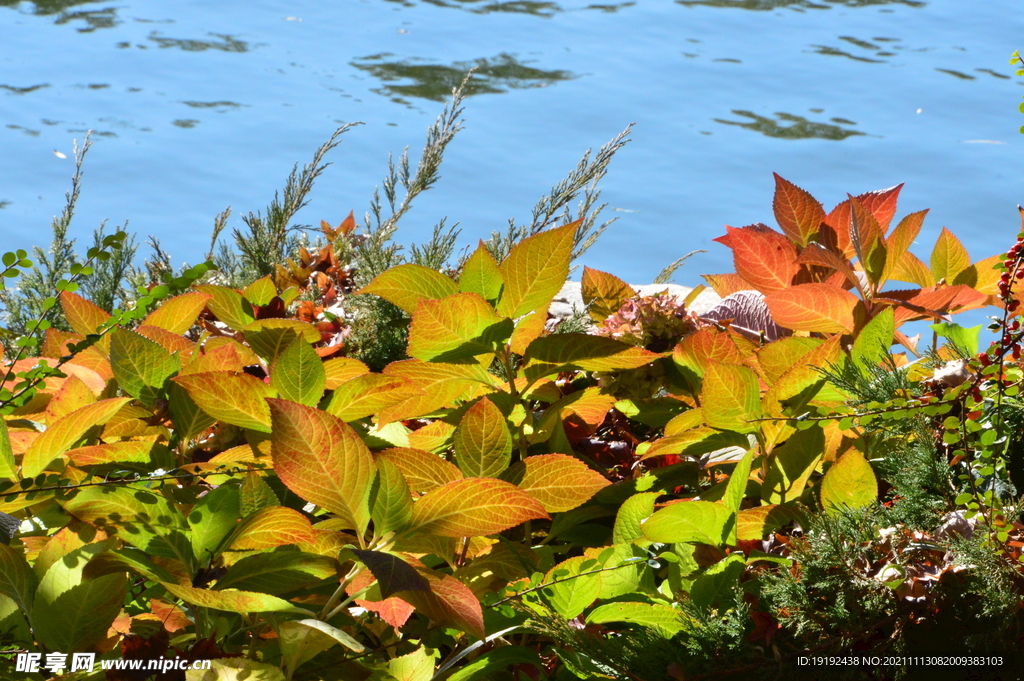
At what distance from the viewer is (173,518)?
2.01 feet

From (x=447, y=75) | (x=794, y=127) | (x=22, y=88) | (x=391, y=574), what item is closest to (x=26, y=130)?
(x=22, y=88)

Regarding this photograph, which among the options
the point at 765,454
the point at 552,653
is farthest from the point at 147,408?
the point at 765,454

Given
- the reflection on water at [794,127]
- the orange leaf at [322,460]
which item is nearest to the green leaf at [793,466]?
the orange leaf at [322,460]

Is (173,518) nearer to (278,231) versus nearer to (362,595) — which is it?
(362,595)

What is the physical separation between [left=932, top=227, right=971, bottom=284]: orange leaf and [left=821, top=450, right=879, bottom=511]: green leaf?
384 millimetres

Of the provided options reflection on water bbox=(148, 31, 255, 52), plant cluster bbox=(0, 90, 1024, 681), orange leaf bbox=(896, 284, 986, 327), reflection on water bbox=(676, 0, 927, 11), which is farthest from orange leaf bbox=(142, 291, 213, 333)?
reflection on water bbox=(676, 0, 927, 11)

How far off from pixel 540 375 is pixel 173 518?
314 millimetres

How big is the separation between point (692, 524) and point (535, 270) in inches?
9.8

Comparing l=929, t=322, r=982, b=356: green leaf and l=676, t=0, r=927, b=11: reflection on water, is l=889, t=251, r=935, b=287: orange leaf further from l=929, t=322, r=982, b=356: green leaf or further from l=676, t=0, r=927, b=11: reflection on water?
l=676, t=0, r=927, b=11: reflection on water

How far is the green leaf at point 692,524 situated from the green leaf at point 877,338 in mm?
187

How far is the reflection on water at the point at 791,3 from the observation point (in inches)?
414

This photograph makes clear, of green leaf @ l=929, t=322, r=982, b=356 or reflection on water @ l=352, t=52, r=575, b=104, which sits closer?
green leaf @ l=929, t=322, r=982, b=356

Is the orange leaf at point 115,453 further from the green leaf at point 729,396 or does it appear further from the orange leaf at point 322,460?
the green leaf at point 729,396

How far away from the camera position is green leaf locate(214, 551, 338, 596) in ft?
1.91
